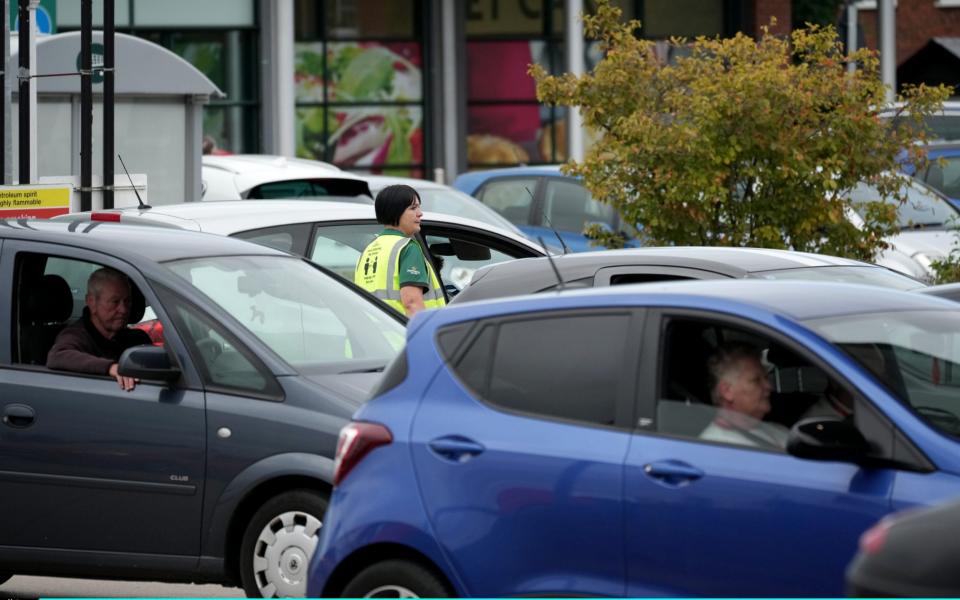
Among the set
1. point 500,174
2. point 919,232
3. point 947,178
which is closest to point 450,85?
point 500,174

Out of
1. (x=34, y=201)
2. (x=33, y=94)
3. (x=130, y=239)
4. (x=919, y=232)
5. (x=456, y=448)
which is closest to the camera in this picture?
(x=456, y=448)

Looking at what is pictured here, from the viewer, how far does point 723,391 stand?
5.51 metres

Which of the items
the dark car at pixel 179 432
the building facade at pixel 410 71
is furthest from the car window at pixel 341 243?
the building facade at pixel 410 71

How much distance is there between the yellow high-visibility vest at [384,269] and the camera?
9547mm

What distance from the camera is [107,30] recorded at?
14062mm

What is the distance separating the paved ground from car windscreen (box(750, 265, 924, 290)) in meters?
3.06

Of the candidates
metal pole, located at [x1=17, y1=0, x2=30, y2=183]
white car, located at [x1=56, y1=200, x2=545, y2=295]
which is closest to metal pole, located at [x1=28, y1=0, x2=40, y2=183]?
metal pole, located at [x1=17, y1=0, x2=30, y2=183]

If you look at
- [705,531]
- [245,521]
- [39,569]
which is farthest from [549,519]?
[39,569]

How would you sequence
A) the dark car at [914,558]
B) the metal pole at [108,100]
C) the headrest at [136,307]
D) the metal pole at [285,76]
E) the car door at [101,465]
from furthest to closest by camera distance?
the metal pole at [285,76] → the metal pole at [108,100] → the headrest at [136,307] → the car door at [101,465] → the dark car at [914,558]

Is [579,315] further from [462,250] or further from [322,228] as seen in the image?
[462,250]

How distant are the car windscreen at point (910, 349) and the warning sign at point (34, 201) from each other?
841 cm

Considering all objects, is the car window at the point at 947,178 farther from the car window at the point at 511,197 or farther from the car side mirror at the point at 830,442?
the car side mirror at the point at 830,442

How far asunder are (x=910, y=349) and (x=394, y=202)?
4.31 meters

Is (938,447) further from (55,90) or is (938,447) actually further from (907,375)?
(55,90)
